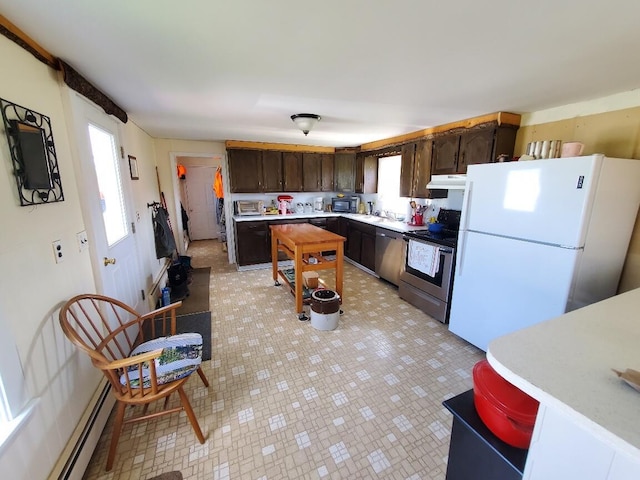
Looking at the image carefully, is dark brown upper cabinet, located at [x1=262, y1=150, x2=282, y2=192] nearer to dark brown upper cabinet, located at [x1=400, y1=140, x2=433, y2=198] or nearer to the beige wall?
dark brown upper cabinet, located at [x1=400, y1=140, x2=433, y2=198]

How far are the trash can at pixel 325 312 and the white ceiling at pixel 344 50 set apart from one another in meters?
1.89

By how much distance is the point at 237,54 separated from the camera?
1.48 meters

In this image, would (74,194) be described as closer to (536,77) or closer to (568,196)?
(536,77)

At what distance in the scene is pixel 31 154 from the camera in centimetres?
127

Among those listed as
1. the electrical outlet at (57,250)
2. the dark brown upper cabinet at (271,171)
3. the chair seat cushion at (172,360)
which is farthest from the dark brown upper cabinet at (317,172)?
the electrical outlet at (57,250)

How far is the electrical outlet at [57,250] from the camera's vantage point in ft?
4.72

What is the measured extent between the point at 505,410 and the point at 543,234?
4.88ft

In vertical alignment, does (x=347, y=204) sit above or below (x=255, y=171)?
below

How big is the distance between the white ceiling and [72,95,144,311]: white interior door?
305 millimetres

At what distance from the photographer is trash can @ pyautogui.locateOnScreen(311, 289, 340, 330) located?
2.76 metres

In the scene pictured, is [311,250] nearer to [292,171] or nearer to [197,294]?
[197,294]

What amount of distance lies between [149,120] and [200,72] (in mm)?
1832

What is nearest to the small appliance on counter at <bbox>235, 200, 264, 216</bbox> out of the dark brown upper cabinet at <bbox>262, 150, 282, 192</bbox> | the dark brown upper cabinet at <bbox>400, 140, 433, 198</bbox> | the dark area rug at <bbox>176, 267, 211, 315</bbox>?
the dark brown upper cabinet at <bbox>262, 150, 282, 192</bbox>

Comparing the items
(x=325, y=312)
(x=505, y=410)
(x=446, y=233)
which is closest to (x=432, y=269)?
(x=446, y=233)
